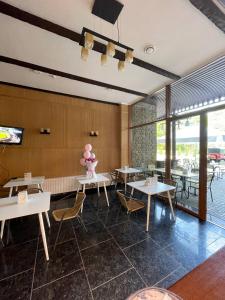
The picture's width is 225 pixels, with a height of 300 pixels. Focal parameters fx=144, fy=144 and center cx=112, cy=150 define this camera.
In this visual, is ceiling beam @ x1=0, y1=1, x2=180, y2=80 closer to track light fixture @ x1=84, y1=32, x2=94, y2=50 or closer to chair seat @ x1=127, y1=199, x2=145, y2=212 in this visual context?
track light fixture @ x1=84, y1=32, x2=94, y2=50

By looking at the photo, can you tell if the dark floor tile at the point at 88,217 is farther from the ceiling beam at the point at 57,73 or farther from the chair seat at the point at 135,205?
the ceiling beam at the point at 57,73

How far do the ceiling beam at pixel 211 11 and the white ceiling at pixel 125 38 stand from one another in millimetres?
118

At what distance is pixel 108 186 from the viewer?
512 centimetres

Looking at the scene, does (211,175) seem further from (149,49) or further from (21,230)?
(21,230)

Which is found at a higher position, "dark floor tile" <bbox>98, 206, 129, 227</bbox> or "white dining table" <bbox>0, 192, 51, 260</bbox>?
"white dining table" <bbox>0, 192, 51, 260</bbox>

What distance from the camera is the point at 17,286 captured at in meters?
1.61

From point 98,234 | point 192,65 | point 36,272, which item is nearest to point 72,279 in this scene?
point 36,272

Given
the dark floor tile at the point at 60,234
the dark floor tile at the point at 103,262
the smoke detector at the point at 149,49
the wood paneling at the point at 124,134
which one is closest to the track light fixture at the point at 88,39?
the smoke detector at the point at 149,49

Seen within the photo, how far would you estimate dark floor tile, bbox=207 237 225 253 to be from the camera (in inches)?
81.4

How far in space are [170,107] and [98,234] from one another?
3.21 m

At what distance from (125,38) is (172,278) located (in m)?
3.20

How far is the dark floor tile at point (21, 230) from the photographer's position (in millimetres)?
2424

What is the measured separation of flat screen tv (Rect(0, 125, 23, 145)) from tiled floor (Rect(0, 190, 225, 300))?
1826mm

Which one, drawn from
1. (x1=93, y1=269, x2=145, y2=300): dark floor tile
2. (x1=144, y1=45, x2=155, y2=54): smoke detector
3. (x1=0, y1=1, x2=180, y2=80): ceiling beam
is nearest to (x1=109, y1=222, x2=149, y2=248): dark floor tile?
(x1=93, y1=269, x2=145, y2=300): dark floor tile
